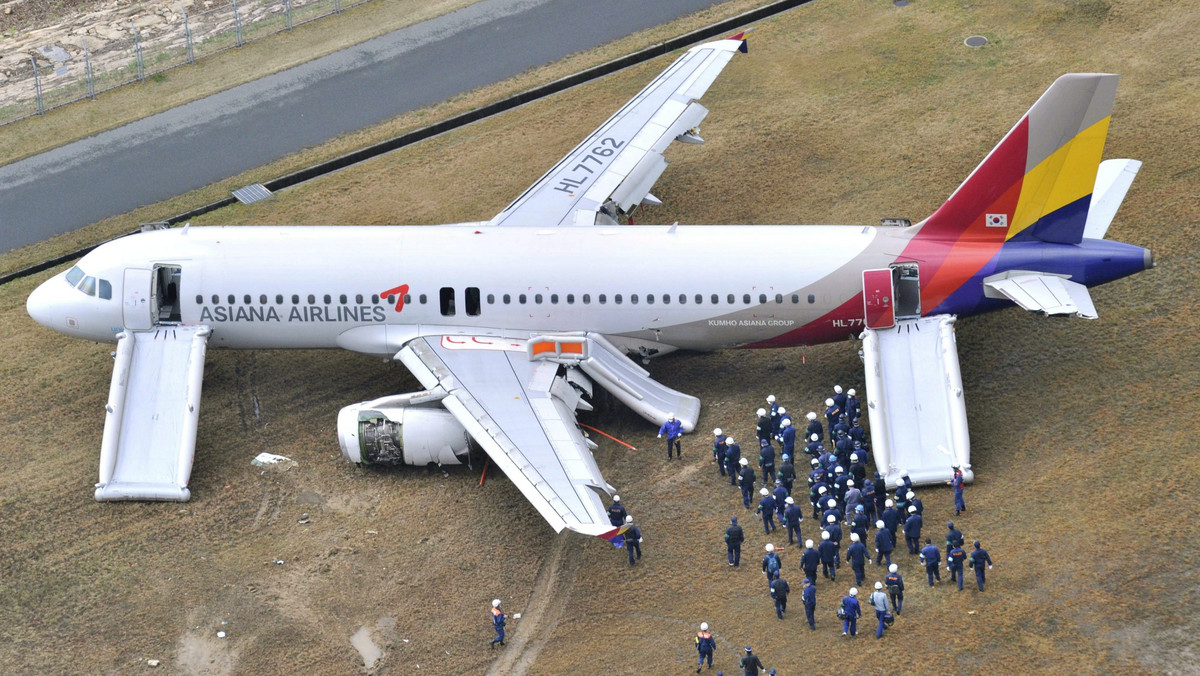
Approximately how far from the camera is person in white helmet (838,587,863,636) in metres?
37.4

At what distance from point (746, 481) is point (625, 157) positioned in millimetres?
17259

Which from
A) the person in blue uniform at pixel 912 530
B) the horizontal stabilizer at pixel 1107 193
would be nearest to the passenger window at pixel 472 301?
the person in blue uniform at pixel 912 530

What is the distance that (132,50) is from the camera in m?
73.1

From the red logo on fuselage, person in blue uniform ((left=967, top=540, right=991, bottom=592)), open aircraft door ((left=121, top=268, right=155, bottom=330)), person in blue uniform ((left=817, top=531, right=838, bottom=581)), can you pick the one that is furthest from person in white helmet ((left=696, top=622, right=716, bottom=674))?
open aircraft door ((left=121, top=268, right=155, bottom=330))

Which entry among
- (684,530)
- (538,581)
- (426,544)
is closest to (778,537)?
(684,530)

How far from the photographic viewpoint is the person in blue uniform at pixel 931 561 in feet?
127

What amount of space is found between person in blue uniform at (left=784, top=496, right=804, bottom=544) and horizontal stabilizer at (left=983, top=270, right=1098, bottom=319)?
10.5m

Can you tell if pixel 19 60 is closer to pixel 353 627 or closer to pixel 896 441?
pixel 353 627

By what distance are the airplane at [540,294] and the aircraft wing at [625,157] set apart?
343 centimetres

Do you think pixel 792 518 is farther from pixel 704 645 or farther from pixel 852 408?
pixel 852 408

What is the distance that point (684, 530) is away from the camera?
43.3 m

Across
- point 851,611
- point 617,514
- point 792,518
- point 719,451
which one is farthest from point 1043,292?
point 617,514

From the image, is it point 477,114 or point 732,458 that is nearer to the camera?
point 732,458

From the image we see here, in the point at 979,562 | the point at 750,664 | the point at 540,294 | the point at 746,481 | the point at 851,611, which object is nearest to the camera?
the point at 750,664
